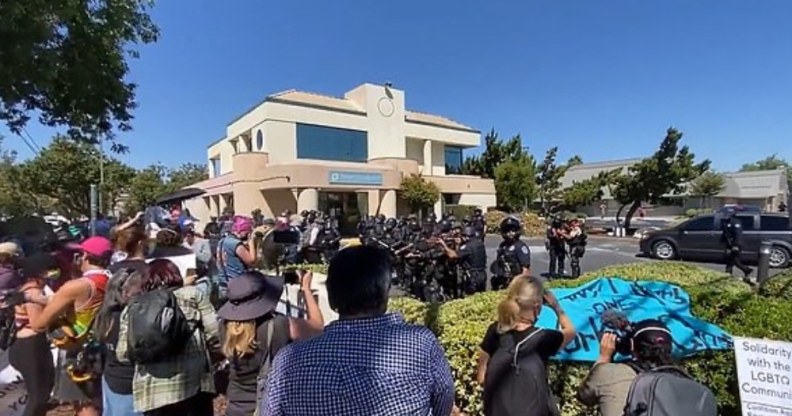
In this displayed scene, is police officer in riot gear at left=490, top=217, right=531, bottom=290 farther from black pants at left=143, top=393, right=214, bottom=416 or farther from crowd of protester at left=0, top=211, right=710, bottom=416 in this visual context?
black pants at left=143, top=393, right=214, bottom=416

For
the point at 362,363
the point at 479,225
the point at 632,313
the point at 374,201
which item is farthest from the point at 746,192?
the point at 362,363

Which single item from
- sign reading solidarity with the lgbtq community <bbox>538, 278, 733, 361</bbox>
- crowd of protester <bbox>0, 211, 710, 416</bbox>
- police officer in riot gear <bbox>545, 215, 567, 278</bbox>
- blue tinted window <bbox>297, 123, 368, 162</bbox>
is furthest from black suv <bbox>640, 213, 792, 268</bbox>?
blue tinted window <bbox>297, 123, 368, 162</bbox>

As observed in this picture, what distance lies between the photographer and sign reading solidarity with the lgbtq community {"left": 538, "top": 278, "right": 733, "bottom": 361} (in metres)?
3.22

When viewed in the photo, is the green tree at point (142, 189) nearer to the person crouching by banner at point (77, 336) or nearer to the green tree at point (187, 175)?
the green tree at point (187, 175)

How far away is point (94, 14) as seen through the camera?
1065 centimetres

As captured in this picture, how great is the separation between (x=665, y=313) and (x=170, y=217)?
31.4 ft

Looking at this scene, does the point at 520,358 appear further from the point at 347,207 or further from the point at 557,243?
the point at 347,207

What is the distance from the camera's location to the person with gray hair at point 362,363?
52.1 inches

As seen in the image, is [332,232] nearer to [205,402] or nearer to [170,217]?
[170,217]

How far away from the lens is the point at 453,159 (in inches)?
1398

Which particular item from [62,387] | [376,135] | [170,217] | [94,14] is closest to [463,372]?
[62,387]

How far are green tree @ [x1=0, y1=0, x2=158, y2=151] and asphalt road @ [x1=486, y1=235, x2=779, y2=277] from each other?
1218cm

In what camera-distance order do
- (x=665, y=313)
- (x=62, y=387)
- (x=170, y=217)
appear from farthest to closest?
(x=170, y=217)
(x=665, y=313)
(x=62, y=387)

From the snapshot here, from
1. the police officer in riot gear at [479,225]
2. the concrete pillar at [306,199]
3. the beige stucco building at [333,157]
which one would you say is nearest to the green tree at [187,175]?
the beige stucco building at [333,157]
